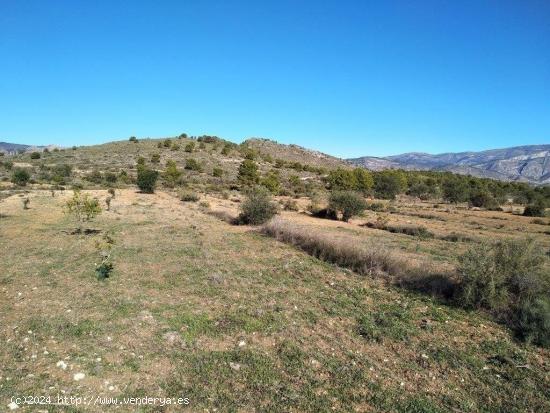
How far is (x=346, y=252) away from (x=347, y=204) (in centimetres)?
1637

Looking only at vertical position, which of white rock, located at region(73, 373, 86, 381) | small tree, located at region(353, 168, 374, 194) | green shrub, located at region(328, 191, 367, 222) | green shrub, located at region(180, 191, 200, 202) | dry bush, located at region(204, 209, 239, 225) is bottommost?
white rock, located at region(73, 373, 86, 381)

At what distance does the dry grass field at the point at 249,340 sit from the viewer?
21.3 feet

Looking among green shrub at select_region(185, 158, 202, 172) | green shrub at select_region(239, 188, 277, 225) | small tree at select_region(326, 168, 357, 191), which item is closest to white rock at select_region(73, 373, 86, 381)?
green shrub at select_region(239, 188, 277, 225)

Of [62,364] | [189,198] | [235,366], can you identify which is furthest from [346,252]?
[189,198]

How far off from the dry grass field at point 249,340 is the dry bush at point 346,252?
0.43 meters

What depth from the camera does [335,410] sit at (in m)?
6.12

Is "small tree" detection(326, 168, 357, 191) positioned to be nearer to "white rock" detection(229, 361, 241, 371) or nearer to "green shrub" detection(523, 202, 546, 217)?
"green shrub" detection(523, 202, 546, 217)

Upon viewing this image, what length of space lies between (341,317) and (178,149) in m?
81.9

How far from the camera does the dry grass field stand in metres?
6.50

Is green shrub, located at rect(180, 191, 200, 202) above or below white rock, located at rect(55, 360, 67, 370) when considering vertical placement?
above

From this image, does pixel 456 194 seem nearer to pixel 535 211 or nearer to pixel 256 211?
pixel 535 211

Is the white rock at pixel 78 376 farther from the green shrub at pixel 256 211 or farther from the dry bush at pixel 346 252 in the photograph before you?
the green shrub at pixel 256 211

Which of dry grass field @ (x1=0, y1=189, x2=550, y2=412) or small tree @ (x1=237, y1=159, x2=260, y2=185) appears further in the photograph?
small tree @ (x1=237, y1=159, x2=260, y2=185)

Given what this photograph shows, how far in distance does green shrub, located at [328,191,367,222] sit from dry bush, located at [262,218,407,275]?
12203 mm
